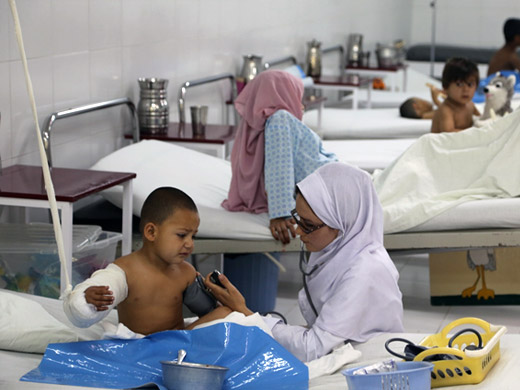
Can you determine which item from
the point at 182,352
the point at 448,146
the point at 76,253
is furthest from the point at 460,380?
the point at 448,146

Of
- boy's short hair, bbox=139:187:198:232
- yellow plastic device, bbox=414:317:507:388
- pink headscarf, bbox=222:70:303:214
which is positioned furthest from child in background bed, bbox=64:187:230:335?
pink headscarf, bbox=222:70:303:214

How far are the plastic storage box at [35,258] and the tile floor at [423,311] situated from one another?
130 cm

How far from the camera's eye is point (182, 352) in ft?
7.59

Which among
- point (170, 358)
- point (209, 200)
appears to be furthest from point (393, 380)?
point (209, 200)

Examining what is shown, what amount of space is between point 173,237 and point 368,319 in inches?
26.1

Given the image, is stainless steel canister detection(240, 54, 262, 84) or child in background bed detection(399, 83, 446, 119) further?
child in background bed detection(399, 83, 446, 119)

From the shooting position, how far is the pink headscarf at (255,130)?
164 inches

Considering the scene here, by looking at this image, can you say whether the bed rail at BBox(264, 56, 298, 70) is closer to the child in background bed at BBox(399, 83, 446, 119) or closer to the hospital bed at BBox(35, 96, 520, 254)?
the child in background bed at BBox(399, 83, 446, 119)

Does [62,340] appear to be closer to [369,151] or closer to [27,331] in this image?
[27,331]

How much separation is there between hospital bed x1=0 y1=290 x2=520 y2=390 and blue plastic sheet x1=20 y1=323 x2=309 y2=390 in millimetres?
66

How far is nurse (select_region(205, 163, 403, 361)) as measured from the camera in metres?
2.79

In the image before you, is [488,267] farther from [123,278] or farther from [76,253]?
[123,278]

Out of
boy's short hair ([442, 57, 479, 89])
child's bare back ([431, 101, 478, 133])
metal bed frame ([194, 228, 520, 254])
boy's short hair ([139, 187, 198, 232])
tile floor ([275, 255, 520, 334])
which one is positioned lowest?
tile floor ([275, 255, 520, 334])

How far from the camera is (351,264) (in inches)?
113
